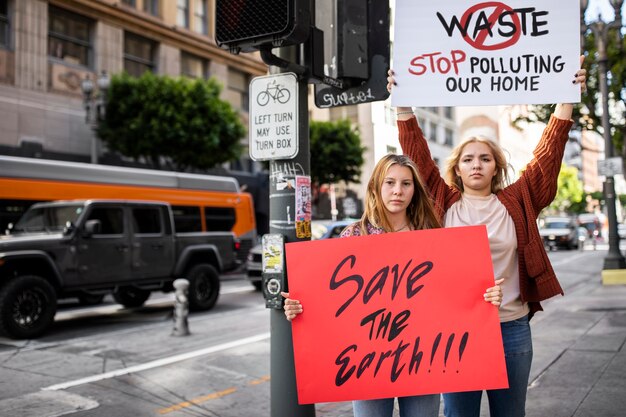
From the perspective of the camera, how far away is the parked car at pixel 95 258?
9.09 m

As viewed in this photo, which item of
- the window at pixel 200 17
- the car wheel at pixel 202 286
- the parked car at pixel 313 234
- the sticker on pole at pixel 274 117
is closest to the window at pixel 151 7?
the window at pixel 200 17

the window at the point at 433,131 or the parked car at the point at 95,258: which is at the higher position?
the window at the point at 433,131

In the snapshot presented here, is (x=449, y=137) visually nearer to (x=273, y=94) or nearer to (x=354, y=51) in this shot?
(x=354, y=51)

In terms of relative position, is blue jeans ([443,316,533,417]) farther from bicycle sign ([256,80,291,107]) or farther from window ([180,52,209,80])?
window ([180,52,209,80])

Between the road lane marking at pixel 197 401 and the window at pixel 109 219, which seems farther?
the window at pixel 109 219

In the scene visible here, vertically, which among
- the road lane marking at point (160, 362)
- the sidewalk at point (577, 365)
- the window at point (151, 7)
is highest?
the window at point (151, 7)

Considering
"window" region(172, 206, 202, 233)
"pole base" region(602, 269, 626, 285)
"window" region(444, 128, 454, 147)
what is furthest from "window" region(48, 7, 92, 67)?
"window" region(444, 128, 454, 147)

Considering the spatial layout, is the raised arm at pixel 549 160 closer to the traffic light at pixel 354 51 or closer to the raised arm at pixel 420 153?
the raised arm at pixel 420 153

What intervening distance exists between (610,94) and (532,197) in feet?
59.1

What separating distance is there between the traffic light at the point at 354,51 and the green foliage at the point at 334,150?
29.5m

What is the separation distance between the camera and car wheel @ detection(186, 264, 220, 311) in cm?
1188

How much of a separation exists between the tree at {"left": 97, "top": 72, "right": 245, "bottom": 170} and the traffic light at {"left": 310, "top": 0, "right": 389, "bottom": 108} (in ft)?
68.3

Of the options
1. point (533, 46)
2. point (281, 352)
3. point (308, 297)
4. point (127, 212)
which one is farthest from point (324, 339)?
point (127, 212)

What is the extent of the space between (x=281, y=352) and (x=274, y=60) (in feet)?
5.61
